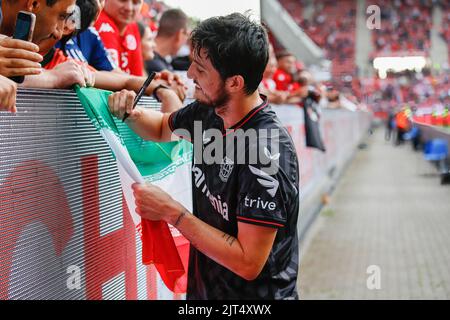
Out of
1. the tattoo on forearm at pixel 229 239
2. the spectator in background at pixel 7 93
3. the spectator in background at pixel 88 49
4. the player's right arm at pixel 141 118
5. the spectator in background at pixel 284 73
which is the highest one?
the spectator in background at pixel 88 49

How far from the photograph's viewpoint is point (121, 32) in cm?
385

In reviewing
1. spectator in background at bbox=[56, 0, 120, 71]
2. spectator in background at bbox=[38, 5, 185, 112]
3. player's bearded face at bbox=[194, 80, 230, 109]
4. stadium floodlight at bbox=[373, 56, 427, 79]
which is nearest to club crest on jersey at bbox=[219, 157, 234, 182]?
player's bearded face at bbox=[194, 80, 230, 109]

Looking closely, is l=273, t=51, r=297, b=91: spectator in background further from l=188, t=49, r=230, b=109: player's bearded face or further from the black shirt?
l=188, t=49, r=230, b=109: player's bearded face

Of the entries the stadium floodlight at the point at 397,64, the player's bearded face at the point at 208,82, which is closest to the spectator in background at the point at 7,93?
the player's bearded face at the point at 208,82

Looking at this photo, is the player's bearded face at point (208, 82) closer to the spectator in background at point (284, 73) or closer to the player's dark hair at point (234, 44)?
the player's dark hair at point (234, 44)

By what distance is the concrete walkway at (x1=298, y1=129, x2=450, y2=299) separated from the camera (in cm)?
518

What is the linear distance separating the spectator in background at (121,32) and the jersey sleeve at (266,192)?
182 centimetres

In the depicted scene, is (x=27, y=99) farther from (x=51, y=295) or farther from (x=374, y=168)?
(x=374, y=168)

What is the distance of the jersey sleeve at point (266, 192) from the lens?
1965mm

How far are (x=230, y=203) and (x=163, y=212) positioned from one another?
0.24 meters

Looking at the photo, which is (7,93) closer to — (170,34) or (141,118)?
(141,118)

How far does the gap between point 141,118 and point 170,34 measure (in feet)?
10.1

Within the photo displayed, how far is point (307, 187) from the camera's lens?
8.20 metres
